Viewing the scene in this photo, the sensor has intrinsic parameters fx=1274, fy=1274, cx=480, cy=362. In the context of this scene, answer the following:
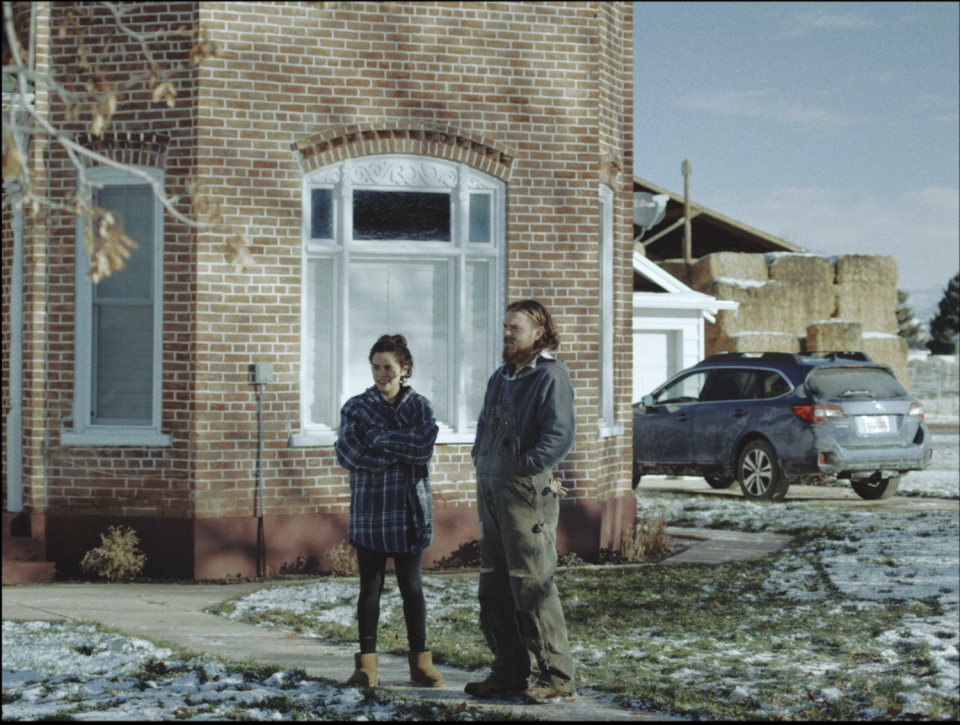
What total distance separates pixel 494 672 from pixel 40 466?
559cm

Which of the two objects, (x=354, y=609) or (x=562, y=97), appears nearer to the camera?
(x=354, y=609)

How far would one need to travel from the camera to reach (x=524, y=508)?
607 centimetres

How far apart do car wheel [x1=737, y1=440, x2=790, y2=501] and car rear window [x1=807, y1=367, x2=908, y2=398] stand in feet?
3.22

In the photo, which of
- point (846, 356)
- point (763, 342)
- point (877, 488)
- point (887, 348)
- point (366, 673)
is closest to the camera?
point (366, 673)

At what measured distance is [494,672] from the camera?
627 cm

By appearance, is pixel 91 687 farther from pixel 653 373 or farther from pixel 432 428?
pixel 653 373

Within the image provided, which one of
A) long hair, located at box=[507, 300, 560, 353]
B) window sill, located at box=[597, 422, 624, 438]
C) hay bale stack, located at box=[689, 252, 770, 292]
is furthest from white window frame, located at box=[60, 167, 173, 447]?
hay bale stack, located at box=[689, 252, 770, 292]

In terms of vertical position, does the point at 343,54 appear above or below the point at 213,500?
above

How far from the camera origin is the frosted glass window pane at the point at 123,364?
10.5m

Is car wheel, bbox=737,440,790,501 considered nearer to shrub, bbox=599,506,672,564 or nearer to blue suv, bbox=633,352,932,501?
blue suv, bbox=633,352,932,501

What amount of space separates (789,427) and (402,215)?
6.47 m

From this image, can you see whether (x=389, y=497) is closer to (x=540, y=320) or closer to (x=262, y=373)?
(x=540, y=320)

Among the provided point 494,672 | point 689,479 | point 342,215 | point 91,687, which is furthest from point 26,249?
point 689,479

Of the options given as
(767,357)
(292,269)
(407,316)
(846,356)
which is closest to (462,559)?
(407,316)
